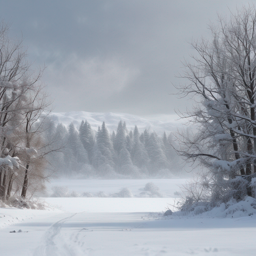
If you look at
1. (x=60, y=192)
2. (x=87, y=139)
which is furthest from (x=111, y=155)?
(x=60, y=192)

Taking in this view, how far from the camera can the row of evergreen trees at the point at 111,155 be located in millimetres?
70500

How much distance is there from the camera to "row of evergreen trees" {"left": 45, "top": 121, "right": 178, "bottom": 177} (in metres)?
70.5

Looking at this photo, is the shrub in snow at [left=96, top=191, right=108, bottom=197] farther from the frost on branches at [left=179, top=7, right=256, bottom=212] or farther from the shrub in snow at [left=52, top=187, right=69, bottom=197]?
the frost on branches at [left=179, top=7, right=256, bottom=212]

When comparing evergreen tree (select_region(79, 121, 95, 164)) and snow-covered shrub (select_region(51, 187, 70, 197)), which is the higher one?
evergreen tree (select_region(79, 121, 95, 164))

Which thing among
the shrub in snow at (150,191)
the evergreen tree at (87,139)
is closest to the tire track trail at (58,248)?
the shrub in snow at (150,191)

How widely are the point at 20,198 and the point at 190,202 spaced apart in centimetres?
1264

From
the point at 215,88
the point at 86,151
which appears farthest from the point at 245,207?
the point at 86,151

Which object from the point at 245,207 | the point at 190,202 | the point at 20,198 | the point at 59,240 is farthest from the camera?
the point at 20,198

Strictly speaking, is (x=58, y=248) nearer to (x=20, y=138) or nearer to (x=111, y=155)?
(x=20, y=138)

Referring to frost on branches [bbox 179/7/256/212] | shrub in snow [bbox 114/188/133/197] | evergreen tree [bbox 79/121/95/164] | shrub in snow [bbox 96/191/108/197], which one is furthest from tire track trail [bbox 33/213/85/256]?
evergreen tree [bbox 79/121/95/164]

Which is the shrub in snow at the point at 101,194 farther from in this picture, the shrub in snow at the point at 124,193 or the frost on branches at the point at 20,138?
the frost on branches at the point at 20,138

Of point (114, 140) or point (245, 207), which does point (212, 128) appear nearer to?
point (245, 207)

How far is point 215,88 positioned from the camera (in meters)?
14.6

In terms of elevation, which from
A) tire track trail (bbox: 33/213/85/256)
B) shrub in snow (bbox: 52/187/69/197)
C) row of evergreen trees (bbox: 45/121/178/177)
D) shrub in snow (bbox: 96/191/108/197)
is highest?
row of evergreen trees (bbox: 45/121/178/177)
